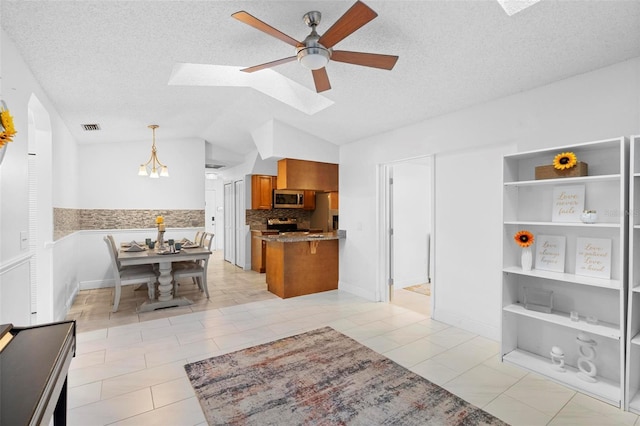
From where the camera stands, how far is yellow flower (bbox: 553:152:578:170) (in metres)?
2.40

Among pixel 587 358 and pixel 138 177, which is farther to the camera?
pixel 138 177

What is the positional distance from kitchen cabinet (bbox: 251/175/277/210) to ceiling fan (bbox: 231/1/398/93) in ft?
15.1

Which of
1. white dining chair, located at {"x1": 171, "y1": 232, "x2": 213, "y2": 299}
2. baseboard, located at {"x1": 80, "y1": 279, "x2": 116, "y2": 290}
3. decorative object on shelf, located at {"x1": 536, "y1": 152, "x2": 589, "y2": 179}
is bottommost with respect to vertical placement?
baseboard, located at {"x1": 80, "y1": 279, "x2": 116, "y2": 290}

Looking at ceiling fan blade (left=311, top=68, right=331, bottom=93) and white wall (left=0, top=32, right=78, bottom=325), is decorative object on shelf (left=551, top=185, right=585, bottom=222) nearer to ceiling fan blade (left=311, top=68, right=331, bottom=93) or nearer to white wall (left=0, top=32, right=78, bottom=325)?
ceiling fan blade (left=311, top=68, right=331, bottom=93)

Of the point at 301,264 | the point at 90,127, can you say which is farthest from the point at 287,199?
the point at 90,127

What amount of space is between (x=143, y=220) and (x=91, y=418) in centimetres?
441

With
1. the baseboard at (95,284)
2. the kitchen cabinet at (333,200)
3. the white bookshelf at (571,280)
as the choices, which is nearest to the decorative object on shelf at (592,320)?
the white bookshelf at (571,280)

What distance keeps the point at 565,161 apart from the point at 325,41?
A: 2028 millimetres

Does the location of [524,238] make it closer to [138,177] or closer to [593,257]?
[593,257]

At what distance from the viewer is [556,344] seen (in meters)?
2.75

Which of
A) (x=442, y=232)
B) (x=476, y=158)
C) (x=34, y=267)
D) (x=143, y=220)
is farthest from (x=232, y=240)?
(x=476, y=158)

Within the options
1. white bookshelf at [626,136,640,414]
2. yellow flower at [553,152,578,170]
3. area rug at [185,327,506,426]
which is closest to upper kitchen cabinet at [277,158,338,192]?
area rug at [185,327,506,426]

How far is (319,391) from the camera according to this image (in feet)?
7.80

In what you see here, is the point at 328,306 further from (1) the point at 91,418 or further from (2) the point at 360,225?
(1) the point at 91,418
